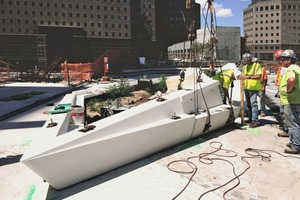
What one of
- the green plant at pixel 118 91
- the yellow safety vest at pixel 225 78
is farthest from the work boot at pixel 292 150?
the green plant at pixel 118 91

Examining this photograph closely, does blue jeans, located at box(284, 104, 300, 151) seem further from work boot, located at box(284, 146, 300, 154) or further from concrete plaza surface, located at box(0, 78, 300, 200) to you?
concrete plaza surface, located at box(0, 78, 300, 200)

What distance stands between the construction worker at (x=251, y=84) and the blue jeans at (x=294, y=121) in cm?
178

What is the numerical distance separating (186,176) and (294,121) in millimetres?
2520

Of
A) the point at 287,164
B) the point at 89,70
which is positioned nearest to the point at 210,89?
the point at 287,164

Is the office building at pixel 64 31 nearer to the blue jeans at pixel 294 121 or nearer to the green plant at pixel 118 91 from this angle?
the green plant at pixel 118 91

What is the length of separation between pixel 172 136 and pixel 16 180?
2792 mm

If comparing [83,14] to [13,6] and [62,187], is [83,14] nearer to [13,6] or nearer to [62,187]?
[13,6]

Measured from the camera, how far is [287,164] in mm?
4945

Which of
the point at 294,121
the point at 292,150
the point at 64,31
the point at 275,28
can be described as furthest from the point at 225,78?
the point at 275,28

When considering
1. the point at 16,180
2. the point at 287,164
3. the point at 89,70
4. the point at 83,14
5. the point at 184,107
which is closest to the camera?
the point at 16,180

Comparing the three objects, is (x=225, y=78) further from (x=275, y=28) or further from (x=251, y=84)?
(x=275, y=28)

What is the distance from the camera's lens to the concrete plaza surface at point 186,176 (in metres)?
3.96

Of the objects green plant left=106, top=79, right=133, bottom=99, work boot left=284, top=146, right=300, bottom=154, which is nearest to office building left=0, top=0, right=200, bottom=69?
green plant left=106, top=79, right=133, bottom=99

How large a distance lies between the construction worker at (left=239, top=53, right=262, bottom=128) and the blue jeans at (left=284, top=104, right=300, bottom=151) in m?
1.78
